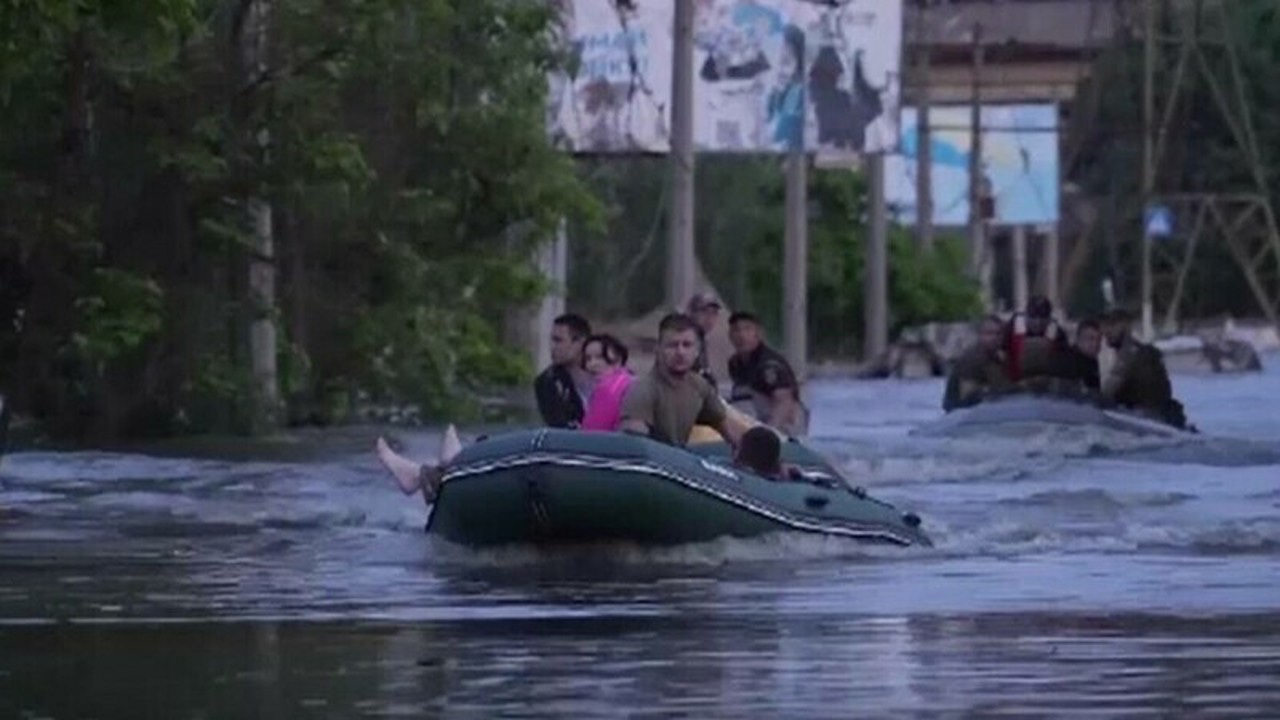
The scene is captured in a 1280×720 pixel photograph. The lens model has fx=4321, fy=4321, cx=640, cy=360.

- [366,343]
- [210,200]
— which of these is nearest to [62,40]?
[210,200]

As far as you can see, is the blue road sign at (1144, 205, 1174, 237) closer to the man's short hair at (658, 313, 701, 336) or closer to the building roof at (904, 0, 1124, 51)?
the building roof at (904, 0, 1124, 51)

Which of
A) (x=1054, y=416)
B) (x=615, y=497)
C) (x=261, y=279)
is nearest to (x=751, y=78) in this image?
(x=261, y=279)

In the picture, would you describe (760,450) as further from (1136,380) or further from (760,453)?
(1136,380)

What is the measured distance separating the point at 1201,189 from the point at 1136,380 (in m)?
62.7

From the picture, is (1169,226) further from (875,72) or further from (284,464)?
(284,464)

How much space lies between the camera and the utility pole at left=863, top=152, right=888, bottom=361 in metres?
71.9

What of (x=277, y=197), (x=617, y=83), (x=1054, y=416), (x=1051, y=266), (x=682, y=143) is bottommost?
(x=1051, y=266)

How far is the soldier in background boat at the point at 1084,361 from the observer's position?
39969 mm

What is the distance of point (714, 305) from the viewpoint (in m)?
30.5

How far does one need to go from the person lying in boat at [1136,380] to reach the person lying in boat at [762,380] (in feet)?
31.2

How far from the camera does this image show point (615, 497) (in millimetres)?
22719

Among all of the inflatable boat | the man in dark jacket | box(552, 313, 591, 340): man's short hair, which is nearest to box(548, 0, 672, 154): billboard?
the inflatable boat

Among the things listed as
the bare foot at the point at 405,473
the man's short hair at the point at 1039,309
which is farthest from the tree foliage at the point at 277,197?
the bare foot at the point at 405,473

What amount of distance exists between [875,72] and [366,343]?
1375 cm
